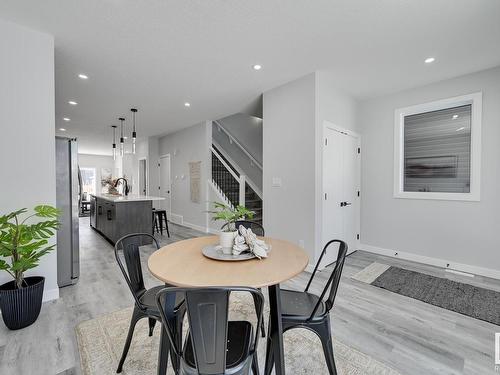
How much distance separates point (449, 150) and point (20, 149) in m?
5.25

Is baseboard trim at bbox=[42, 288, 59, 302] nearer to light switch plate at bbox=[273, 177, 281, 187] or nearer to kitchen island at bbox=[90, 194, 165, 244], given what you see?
kitchen island at bbox=[90, 194, 165, 244]

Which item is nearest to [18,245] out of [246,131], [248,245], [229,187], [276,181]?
[248,245]

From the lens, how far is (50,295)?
2510 millimetres

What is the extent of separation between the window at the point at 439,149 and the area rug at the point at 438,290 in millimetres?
1224

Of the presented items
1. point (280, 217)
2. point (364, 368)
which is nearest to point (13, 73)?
point (280, 217)

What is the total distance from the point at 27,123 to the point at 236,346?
275 cm

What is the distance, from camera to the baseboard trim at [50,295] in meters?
2.48

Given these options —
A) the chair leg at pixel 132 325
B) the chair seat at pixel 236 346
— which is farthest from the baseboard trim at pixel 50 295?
the chair seat at pixel 236 346

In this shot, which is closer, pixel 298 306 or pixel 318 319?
pixel 318 319

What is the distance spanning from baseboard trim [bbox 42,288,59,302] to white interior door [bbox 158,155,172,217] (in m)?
5.06

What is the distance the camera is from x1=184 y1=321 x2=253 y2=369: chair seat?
3.56 feet

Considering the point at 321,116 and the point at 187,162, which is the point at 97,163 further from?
the point at 321,116

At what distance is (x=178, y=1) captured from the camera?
2020 millimetres

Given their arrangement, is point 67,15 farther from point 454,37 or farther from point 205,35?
point 454,37
